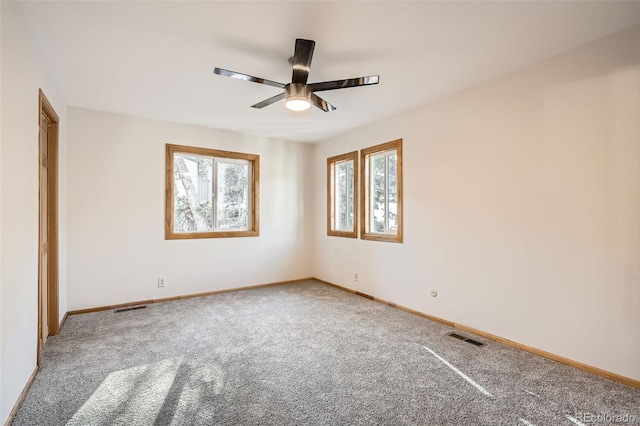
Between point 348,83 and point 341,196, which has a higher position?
point 348,83

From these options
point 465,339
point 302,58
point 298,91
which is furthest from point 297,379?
point 302,58

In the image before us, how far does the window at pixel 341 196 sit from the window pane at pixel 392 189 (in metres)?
0.70

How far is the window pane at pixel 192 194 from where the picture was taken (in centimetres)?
464

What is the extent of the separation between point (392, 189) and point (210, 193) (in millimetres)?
2783

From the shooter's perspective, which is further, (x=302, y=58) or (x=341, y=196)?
(x=341, y=196)

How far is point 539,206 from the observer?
2.75 m

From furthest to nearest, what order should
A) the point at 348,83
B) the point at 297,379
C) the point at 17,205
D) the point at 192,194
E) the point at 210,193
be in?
the point at 210,193
the point at 192,194
the point at 348,83
the point at 297,379
the point at 17,205

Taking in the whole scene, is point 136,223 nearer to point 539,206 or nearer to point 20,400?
point 20,400

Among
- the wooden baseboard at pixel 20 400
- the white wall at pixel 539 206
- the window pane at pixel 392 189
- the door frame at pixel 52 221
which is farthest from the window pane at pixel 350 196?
the wooden baseboard at pixel 20 400

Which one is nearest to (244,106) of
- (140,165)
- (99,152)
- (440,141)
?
(140,165)

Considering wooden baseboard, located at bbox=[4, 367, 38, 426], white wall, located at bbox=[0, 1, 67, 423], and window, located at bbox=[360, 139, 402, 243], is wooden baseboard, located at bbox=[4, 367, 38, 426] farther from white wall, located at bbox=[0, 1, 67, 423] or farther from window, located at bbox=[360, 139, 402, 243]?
window, located at bbox=[360, 139, 402, 243]

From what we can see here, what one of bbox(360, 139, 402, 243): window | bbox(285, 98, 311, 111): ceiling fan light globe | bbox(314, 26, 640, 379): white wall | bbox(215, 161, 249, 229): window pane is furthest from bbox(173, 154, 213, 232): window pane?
bbox(314, 26, 640, 379): white wall

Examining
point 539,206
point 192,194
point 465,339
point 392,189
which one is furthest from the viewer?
point 192,194

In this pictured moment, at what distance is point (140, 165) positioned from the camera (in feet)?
13.9
